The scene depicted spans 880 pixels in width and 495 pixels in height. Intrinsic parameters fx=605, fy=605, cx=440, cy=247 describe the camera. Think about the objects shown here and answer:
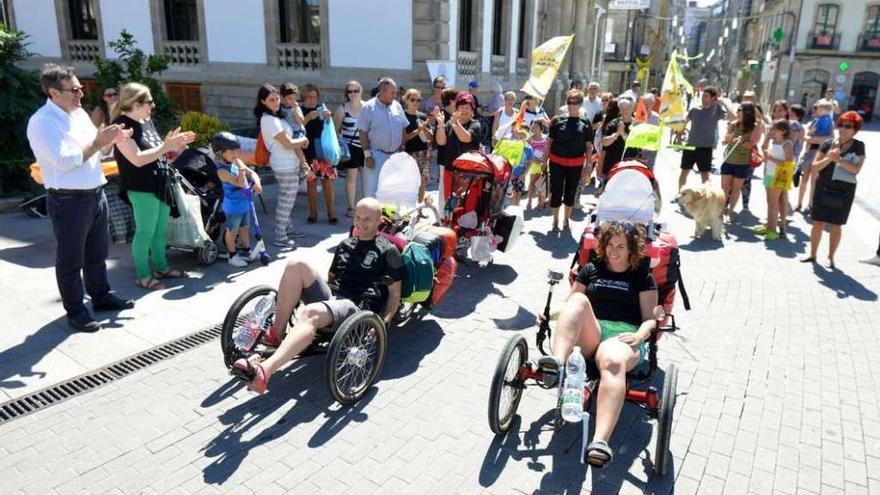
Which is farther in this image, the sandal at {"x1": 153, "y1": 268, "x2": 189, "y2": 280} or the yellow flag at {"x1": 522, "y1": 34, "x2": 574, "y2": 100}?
the yellow flag at {"x1": 522, "y1": 34, "x2": 574, "y2": 100}

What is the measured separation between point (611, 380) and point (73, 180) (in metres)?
4.13

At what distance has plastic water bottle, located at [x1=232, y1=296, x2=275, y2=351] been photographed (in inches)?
158

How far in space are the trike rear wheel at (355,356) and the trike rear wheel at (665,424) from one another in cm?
182

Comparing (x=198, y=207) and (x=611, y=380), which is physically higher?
(x=198, y=207)

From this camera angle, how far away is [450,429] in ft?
12.5

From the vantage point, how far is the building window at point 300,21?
15.4 meters

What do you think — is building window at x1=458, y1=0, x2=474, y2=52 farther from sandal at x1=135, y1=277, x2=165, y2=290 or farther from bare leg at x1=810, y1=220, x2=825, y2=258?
sandal at x1=135, y1=277, x2=165, y2=290

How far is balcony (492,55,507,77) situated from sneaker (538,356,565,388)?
16.1m

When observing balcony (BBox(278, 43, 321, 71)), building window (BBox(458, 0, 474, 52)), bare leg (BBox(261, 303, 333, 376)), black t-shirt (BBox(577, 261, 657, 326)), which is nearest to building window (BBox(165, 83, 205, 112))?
balcony (BBox(278, 43, 321, 71))

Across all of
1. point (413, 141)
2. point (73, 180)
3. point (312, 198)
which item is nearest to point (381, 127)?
point (413, 141)

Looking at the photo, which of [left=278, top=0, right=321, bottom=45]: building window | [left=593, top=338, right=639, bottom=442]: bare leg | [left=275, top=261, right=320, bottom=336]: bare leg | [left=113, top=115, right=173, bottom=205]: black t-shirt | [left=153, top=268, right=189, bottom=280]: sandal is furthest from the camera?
[left=278, top=0, right=321, bottom=45]: building window

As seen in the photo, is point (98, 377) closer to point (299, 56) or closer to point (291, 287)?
point (291, 287)

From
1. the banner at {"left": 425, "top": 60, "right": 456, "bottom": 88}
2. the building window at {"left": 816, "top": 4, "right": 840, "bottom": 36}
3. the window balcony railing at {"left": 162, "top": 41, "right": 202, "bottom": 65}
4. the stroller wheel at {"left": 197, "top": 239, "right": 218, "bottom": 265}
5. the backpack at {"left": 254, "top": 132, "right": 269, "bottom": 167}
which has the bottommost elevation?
the stroller wheel at {"left": 197, "top": 239, "right": 218, "bottom": 265}

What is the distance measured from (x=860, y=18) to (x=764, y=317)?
4876 centimetres
